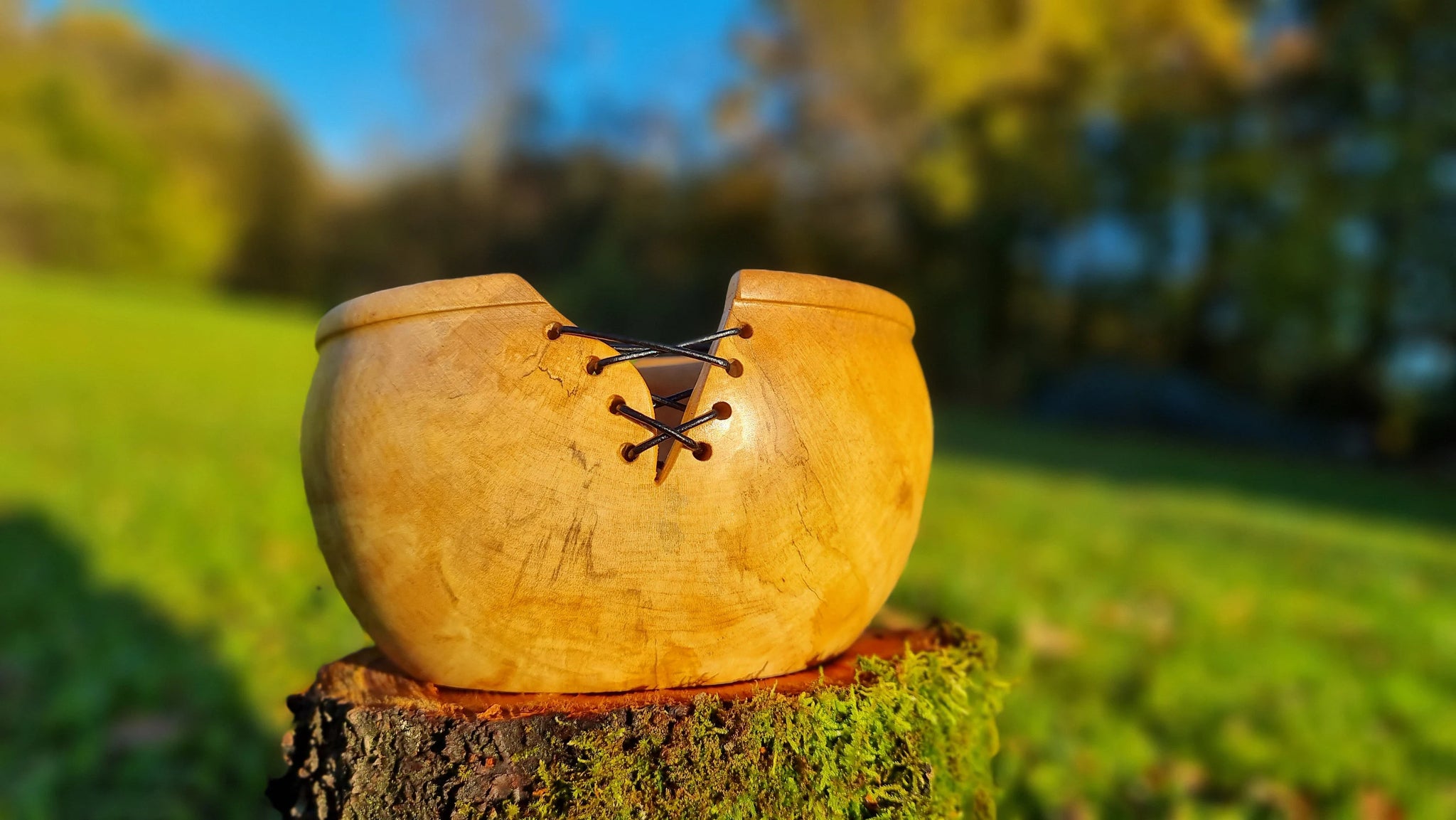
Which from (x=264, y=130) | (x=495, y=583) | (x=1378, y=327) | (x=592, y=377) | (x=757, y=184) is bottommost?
(x=1378, y=327)

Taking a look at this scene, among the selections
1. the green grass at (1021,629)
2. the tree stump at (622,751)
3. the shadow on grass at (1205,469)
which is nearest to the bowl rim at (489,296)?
the tree stump at (622,751)

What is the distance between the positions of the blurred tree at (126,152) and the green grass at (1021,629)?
24.0 meters

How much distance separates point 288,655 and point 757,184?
17.8 meters

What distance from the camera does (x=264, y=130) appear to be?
36.5m

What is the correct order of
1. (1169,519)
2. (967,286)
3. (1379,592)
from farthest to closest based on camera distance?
(967,286), (1169,519), (1379,592)

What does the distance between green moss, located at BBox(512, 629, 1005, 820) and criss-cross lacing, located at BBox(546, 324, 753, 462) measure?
344 millimetres

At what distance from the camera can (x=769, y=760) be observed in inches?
52.7

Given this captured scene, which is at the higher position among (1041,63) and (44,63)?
(44,63)

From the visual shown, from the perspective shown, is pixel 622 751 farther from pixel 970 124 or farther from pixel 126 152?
pixel 126 152

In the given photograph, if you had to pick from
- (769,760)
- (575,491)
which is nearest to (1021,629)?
(769,760)

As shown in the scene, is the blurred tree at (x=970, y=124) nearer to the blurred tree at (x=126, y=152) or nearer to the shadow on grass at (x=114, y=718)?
the shadow on grass at (x=114, y=718)

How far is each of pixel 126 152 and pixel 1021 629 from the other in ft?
113

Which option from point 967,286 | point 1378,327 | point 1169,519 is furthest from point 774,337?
point 967,286

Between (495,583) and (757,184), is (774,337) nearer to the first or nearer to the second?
(495,583)
